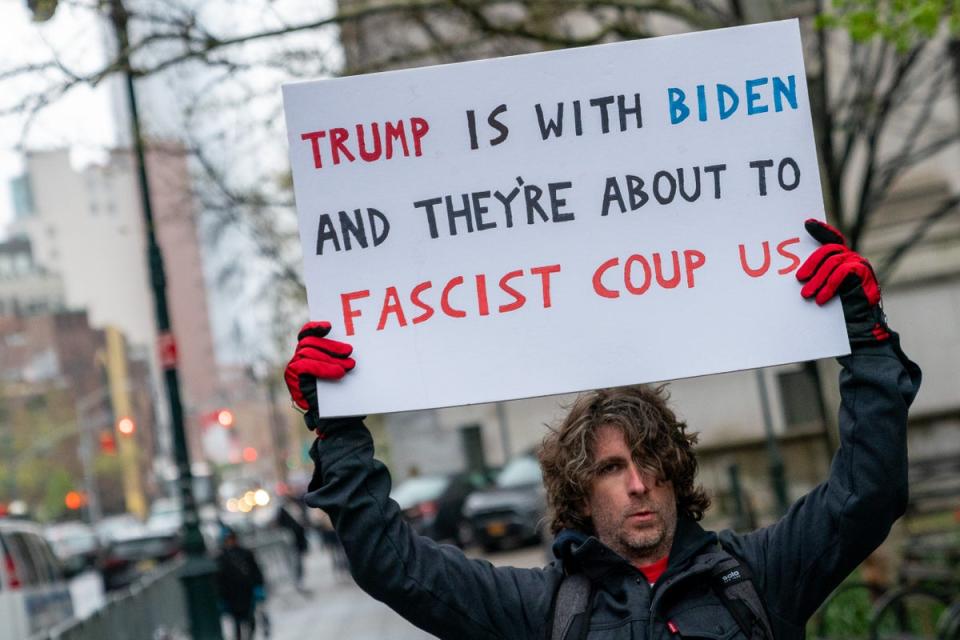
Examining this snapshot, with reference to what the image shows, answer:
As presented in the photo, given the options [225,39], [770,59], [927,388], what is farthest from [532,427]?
[770,59]

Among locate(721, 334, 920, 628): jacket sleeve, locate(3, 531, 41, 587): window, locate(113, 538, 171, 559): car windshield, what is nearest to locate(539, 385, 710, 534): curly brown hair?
locate(721, 334, 920, 628): jacket sleeve

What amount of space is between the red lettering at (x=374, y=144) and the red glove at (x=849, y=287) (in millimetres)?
1079

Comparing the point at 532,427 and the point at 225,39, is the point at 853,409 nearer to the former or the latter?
the point at 225,39

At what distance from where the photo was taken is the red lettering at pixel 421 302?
391 cm

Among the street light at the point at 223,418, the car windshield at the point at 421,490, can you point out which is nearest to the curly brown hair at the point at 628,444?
the car windshield at the point at 421,490

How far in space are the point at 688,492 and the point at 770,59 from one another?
3.73ft

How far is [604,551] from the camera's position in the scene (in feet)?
11.8

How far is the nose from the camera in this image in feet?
11.9

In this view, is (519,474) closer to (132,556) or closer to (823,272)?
(132,556)

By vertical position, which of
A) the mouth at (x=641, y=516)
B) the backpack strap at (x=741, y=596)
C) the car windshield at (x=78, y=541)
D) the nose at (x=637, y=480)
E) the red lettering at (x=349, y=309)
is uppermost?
the red lettering at (x=349, y=309)

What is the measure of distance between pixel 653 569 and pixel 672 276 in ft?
2.41

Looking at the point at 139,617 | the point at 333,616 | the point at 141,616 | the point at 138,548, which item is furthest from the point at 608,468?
the point at 138,548

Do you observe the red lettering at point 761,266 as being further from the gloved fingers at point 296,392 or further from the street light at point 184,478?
the street light at point 184,478

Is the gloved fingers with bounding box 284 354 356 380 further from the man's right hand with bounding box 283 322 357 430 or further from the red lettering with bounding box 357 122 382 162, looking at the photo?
the red lettering with bounding box 357 122 382 162
